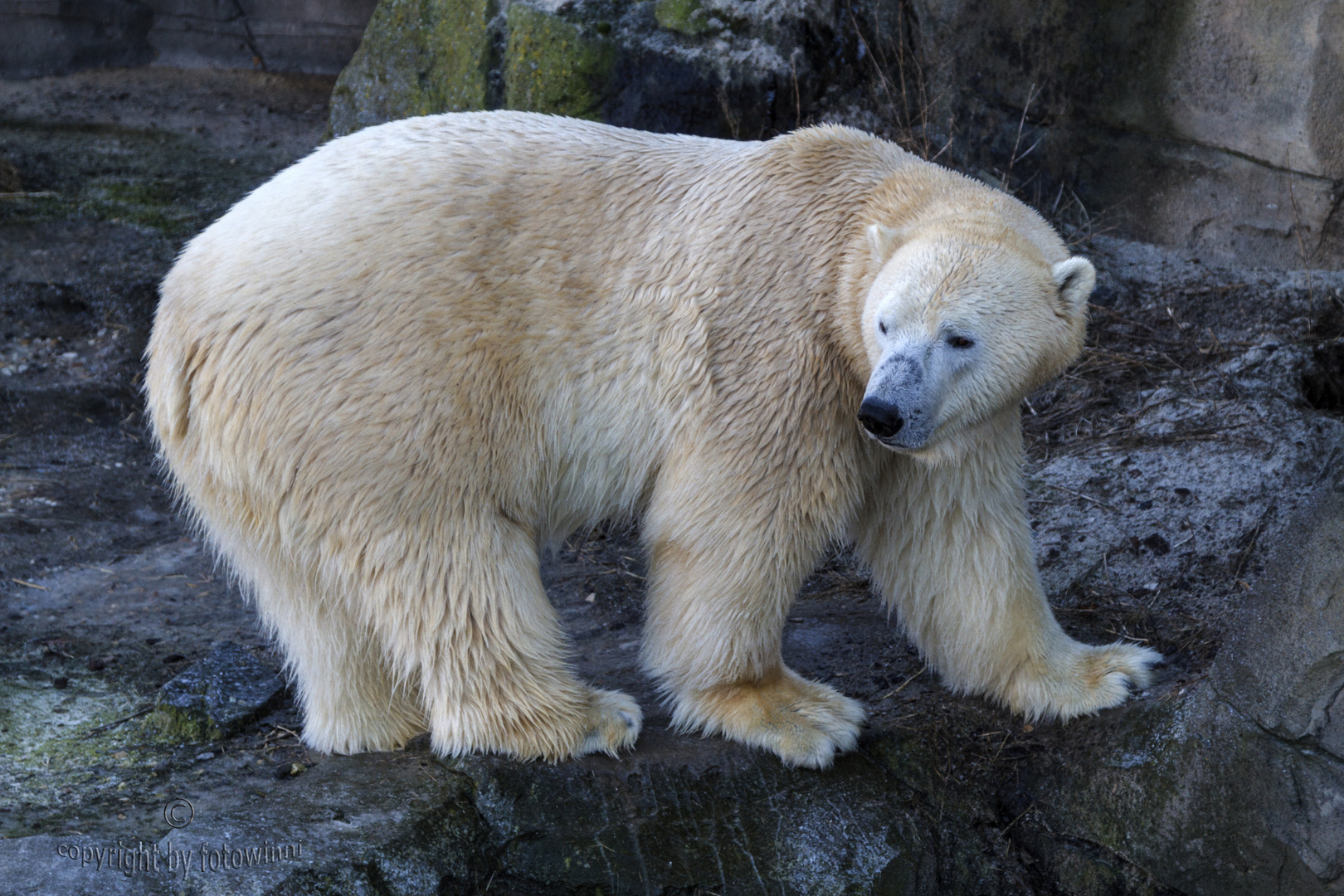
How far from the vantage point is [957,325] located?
2.70 metres

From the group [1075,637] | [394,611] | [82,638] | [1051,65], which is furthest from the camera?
[1051,65]

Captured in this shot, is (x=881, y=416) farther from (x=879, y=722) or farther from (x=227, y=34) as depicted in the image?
(x=227, y=34)

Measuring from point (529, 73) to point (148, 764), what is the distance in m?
3.81

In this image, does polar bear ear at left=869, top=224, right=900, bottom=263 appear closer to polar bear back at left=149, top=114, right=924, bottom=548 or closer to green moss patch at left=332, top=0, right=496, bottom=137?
polar bear back at left=149, top=114, right=924, bottom=548

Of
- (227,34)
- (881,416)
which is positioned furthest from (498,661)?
(227,34)

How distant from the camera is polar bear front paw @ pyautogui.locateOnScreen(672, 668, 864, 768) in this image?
10.4ft

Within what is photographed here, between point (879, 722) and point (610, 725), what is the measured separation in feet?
2.58

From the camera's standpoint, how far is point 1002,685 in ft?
11.1

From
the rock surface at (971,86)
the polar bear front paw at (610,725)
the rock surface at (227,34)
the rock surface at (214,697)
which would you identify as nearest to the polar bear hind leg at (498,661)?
the polar bear front paw at (610,725)

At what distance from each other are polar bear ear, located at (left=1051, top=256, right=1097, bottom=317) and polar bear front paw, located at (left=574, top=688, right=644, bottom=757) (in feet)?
5.10

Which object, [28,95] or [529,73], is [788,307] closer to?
[529,73]

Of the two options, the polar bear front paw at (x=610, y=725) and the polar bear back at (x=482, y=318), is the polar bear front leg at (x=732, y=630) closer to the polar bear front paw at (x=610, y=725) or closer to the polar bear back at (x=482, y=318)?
the polar bear front paw at (x=610, y=725)

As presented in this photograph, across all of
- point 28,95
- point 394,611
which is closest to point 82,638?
point 394,611

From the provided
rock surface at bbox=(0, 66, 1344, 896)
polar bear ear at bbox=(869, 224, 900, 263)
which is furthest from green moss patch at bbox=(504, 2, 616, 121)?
polar bear ear at bbox=(869, 224, 900, 263)
